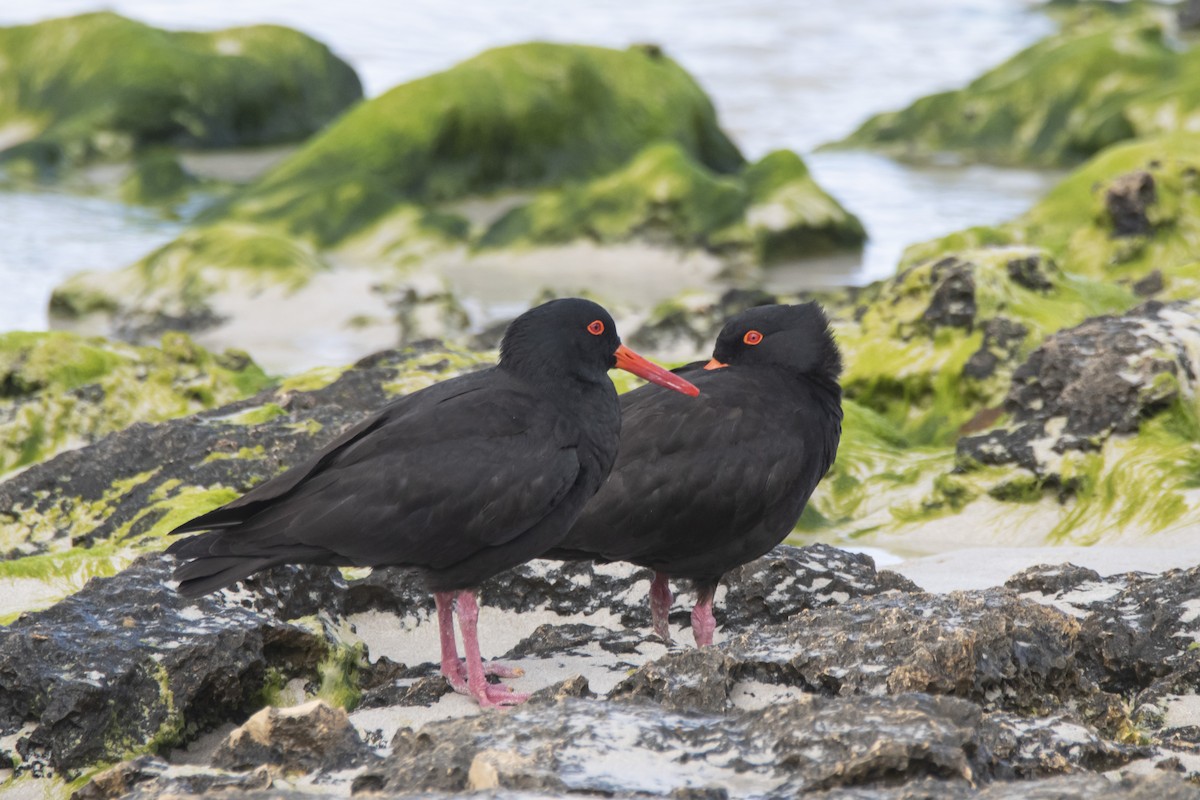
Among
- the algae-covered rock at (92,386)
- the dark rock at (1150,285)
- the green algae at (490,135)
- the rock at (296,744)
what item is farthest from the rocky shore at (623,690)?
the green algae at (490,135)

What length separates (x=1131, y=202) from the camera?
33.8 feet

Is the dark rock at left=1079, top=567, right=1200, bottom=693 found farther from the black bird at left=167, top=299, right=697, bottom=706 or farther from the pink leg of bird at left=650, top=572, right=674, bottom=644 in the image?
the black bird at left=167, top=299, right=697, bottom=706

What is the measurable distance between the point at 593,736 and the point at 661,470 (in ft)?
5.99

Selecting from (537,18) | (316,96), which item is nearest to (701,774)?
(316,96)

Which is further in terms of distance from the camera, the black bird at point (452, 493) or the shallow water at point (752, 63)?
the shallow water at point (752, 63)

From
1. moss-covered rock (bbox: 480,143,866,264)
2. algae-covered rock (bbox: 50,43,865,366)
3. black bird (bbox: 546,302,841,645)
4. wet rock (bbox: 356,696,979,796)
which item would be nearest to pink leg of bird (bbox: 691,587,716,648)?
black bird (bbox: 546,302,841,645)

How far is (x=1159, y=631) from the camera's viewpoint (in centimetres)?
435

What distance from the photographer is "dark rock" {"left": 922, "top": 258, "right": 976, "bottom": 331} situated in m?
7.87

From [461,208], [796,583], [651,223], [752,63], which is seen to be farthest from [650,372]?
[752,63]

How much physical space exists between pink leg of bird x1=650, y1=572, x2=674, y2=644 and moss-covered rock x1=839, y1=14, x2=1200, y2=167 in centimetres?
1163

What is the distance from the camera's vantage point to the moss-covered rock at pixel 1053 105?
1551cm

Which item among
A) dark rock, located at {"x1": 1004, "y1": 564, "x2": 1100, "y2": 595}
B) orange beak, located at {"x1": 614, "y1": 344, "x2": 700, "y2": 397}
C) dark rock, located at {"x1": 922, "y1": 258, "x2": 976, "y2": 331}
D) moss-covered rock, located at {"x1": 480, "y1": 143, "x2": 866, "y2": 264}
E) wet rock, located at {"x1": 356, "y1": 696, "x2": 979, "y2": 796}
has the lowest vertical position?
moss-covered rock, located at {"x1": 480, "y1": 143, "x2": 866, "y2": 264}

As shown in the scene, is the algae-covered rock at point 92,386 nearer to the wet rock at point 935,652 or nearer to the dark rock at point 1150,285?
the wet rock at point 935,652

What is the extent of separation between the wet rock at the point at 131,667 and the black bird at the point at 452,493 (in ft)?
0.51
